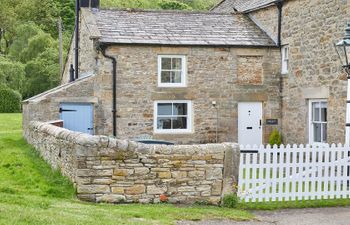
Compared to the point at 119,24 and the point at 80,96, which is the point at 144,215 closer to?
the point at 80,96

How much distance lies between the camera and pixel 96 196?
10.6 m

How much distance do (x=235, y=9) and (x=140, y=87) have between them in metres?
7.09

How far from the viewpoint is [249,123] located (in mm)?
21469

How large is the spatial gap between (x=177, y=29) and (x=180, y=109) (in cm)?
307

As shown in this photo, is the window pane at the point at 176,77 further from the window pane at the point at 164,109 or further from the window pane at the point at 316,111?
the window pane at the point at 316,111

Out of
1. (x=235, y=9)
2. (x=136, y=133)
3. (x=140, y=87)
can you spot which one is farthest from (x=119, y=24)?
(x=235, y=9)

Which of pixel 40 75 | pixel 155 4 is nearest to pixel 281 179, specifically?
pixel 40 75

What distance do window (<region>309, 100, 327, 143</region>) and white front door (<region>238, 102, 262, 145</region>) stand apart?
280 cm

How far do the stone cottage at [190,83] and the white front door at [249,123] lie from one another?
0.12 ft

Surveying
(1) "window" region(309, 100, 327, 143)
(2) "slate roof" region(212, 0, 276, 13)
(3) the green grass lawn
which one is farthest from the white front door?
(3) the green grass lawn

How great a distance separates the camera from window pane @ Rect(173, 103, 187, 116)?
21.2 metres

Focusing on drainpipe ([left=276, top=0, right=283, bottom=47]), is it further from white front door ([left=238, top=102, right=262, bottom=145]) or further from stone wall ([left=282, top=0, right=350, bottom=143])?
white front door ([left=238, top=102, right=262, bottom=145])

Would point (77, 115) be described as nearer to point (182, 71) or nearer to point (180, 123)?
point (180, 123)

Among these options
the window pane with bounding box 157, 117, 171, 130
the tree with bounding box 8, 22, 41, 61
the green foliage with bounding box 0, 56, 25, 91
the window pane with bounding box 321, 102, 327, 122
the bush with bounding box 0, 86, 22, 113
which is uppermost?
the tree with bounding box 8, 22, 41, 61
